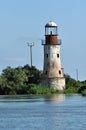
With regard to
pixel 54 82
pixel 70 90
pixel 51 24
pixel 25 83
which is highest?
pixel 51 24

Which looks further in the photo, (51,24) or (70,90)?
(70,90)

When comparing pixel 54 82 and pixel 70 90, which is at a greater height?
pixel 54 82

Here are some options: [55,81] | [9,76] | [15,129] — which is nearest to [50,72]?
[55,81]

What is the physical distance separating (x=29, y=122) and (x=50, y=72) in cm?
5934

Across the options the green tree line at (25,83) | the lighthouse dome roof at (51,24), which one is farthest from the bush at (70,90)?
the lighthouse dome roof at (51,24)

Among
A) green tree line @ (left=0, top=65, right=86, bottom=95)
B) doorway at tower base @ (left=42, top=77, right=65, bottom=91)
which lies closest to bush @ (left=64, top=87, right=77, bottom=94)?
green tree line @ (left=0, top=65, right=86, bottom=95)

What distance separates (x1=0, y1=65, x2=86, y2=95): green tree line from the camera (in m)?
110

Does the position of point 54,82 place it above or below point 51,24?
below

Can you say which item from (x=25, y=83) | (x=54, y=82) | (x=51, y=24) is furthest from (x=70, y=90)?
(x=51, y=24)

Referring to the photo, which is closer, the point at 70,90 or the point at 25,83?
the point at 70,90

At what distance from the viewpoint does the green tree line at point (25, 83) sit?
110 meters

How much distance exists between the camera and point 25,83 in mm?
115438

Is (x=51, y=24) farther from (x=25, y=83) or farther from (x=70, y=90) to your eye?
(x=70, y=90)

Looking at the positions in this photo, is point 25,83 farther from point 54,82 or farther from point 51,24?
point 51,24
